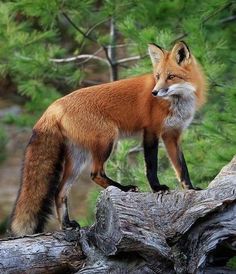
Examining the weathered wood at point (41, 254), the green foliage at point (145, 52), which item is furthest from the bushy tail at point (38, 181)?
the green foliage at point (145, 52)

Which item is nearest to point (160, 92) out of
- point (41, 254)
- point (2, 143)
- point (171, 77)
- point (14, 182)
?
point (171, 77)

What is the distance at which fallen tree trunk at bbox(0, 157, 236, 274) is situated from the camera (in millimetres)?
4508

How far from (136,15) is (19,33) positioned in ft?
5.22

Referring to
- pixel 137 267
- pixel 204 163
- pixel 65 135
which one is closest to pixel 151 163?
pixel 65 135

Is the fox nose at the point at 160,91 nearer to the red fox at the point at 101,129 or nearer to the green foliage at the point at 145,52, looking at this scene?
the red fox at the point at 101,129

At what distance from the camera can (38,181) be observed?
5.28 meters

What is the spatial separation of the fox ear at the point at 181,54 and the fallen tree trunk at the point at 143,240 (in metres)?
1.28

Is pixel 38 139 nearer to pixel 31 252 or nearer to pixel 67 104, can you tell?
pixel 67 104

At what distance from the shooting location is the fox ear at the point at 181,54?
5.67 metres

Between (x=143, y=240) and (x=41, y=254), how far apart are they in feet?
2.24

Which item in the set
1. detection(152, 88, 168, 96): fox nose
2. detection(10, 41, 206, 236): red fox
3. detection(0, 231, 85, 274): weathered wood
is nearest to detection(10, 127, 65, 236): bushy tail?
detection(10, 41, 206, 236): red fox

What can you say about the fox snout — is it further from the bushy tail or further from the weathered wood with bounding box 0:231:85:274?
the weathered wood with bounding box 0:231:85:274

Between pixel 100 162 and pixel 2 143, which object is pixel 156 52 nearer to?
pixel 100 162

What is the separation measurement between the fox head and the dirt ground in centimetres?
541
